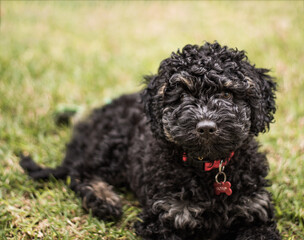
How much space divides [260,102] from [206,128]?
0.73m

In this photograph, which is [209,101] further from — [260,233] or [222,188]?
[260,233]

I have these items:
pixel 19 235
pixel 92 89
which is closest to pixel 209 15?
pixel 92 89

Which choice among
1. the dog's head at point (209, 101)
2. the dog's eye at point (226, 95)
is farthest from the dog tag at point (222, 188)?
the dog's eye at point (226, 95)

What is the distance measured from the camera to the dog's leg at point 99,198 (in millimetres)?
3889

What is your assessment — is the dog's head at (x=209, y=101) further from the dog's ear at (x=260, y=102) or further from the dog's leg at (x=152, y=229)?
the dog's leg at (x=152, y=229)

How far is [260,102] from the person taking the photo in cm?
329

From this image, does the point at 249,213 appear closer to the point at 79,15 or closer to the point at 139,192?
the point at 139,192

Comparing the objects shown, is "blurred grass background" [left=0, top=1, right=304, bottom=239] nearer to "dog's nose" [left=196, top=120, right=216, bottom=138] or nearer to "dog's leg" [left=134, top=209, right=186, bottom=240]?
"dog's leg" [left=134, top=209, right=186, bottom=240]

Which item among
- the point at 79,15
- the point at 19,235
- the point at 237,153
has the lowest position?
the point at 19,235

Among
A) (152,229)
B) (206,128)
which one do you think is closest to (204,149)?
(206,128)

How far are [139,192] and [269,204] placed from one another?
53.3 inches

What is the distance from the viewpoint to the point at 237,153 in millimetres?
3375

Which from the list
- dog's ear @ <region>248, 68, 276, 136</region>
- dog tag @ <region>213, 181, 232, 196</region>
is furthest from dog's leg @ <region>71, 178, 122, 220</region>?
dog's ear @ <region>248, 68, 276, 136</region>

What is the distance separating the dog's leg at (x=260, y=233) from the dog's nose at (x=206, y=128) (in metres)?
1.05
